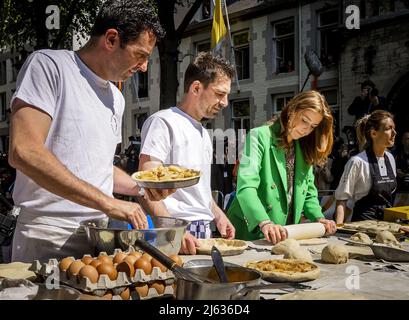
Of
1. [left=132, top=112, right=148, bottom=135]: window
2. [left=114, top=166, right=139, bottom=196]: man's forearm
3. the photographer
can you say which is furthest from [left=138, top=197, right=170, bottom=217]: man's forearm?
[left=132, top=112, right=148, bottom=135]: window

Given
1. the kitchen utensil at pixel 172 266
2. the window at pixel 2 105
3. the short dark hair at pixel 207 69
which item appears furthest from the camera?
the window at pixel 2 105

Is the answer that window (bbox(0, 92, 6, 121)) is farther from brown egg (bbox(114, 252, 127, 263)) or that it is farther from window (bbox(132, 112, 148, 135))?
brown egg (bbox(114, 252, 127, 263))

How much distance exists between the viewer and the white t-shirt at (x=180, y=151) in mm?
2680

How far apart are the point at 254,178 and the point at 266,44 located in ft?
47.4

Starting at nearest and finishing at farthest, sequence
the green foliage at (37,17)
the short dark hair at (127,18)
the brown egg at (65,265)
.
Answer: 1. the brown egg at (65,265)
2. the short dark hair at (127,18)
3. the green foliage at (37,17)

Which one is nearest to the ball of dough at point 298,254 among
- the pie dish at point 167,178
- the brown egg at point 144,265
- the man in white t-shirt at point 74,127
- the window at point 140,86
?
the pie dish at point 167,178

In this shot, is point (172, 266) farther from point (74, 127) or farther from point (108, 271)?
point (74, 127)

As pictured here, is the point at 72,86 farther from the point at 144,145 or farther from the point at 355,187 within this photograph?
the point at 355,187

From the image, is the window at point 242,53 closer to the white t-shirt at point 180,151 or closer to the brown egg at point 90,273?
the white t-shirt at point 180,151

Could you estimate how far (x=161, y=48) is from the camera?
32.8ft

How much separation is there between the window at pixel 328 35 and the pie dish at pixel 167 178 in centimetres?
1319

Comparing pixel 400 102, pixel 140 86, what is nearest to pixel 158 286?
pixel 400 102

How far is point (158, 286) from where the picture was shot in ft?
4.76

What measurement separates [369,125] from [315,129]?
1389mm
